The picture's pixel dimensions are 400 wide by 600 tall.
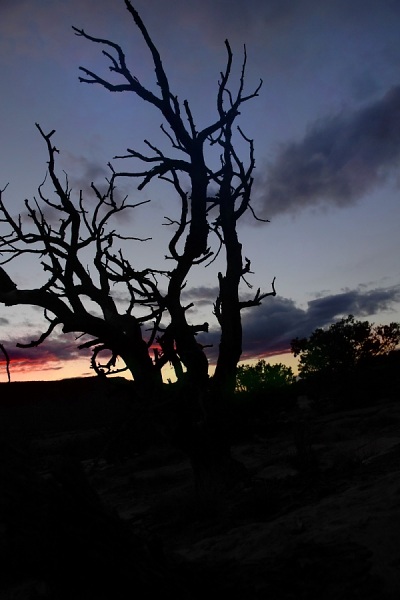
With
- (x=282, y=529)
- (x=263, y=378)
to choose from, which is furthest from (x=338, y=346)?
(x=282, y=529)

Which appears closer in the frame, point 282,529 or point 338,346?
point 282,529

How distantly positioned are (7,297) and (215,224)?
359 cm

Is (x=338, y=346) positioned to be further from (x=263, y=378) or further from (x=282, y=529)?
(x=282, y=529)

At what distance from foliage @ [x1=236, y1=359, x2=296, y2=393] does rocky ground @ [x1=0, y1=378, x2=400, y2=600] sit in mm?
8454

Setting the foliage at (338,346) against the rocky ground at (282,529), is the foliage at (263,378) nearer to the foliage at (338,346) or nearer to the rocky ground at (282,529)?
the foliage at (338,346)

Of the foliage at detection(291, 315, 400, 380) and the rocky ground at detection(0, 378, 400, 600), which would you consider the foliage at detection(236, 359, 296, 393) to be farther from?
the rocky ground at detection(0, 378, 400, 600)

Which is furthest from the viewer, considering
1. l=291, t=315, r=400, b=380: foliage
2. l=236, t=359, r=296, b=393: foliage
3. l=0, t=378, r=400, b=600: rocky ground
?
l=291, t=315, r=400, b=380: foliage

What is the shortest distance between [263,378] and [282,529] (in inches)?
688

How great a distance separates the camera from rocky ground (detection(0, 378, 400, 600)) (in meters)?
2.41

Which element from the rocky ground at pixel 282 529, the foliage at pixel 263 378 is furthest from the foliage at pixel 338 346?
the rocky ground at pixel 282 529

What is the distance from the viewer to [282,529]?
11.4 feet

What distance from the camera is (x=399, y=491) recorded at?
379 centimetres

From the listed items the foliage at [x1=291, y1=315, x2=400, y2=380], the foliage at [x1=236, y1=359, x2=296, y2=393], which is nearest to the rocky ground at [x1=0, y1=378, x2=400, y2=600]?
the foliage at [x1=236, y1=359, x2=296, y2=393]

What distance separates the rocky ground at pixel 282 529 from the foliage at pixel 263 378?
8.45m
